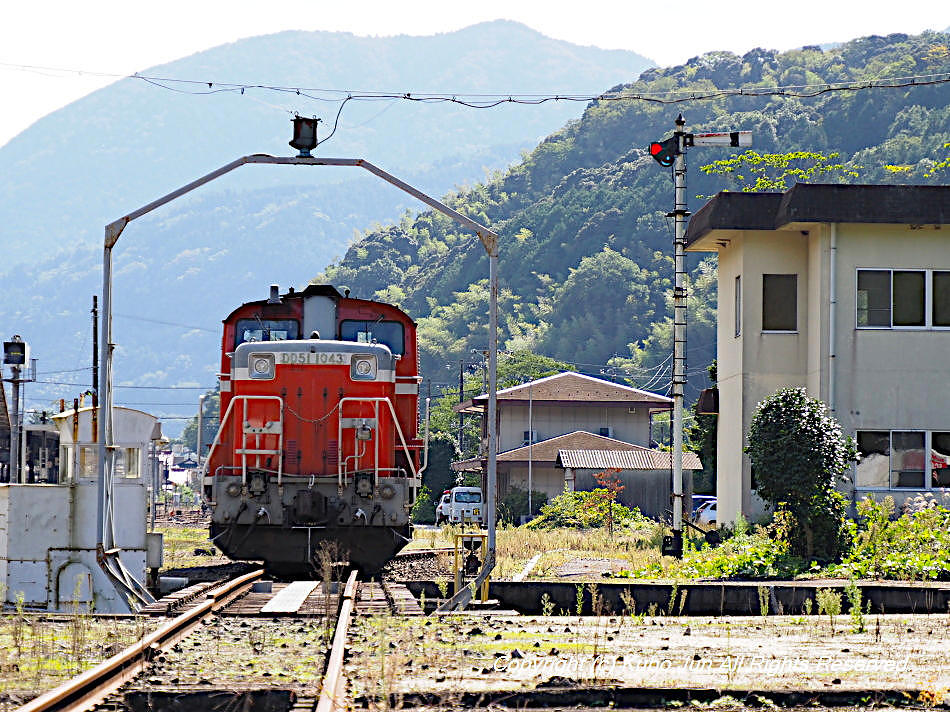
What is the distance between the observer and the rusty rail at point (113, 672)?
6.83m

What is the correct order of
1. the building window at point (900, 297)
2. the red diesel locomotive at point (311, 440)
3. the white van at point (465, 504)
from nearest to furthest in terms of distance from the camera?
1. the red diesel locomotive at point (311, 440)
2. the building window at point (900, 297)
3. the white van at point (465, 504)

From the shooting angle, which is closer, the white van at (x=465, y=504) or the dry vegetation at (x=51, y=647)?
the dry vegetation at (x=51, y=647)

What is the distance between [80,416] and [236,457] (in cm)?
325

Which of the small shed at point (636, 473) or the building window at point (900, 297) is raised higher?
the building window at point (900, 297)

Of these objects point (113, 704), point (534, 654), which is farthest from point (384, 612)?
point (113, 704)

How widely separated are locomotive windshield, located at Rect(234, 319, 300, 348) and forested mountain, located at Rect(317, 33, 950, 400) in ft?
329

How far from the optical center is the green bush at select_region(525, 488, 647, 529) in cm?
3934

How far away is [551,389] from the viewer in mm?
69188

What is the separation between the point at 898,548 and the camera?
1817cm

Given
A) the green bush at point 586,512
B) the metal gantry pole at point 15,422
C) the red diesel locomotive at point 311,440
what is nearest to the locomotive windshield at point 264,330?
the red diesel locomotive at point 311,440

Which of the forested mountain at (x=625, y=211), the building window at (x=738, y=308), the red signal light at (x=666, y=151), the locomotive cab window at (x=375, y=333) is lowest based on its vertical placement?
the locomotive cab window at (x=375, y=333)

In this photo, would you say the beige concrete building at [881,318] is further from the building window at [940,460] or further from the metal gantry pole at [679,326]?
the metal gantry pole at [679,326]

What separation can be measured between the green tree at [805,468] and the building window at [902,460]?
361 centimetres

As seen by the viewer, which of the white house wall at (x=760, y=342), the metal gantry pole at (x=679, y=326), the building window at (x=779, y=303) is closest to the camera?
the metal gantry pole at (x=679, y=326)
